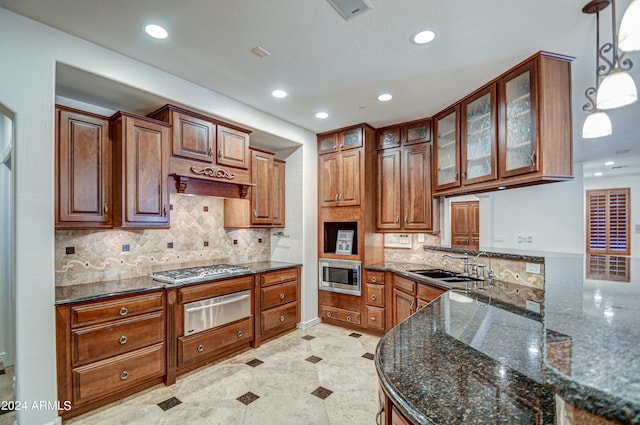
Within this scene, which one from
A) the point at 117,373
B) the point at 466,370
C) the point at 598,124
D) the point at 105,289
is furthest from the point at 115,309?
the point at 598,124

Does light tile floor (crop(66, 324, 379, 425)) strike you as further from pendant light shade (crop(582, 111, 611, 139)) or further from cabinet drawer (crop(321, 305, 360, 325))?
pendant light shade (crop(582, 111, 611, 139))

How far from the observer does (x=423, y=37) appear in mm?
2035

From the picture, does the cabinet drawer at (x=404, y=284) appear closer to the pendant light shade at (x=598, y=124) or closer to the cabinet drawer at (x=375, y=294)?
the cabinet drawer at (x=375, y=294)

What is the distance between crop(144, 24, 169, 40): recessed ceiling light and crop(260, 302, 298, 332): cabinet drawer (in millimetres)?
2753

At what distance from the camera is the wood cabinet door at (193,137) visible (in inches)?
108

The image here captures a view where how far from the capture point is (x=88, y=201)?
237 centimetres

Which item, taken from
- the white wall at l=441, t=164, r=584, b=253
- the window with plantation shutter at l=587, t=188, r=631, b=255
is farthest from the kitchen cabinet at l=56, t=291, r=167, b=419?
the window with plantation shutter at l=587, t=188, r=631, b=255

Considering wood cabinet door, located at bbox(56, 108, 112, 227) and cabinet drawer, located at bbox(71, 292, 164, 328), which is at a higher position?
wood cabinet door, located at bbox(56, 108, 112, 227)

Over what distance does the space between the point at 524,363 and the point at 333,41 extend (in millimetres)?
2127

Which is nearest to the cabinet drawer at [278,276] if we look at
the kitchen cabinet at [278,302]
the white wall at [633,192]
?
the kitchen cabinet at [278,302]

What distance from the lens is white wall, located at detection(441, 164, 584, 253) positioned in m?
4.56

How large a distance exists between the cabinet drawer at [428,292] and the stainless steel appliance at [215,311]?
181 centimetres

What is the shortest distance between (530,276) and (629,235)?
7411 mm

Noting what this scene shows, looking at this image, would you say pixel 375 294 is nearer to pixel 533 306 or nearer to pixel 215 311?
pixel 215 311
